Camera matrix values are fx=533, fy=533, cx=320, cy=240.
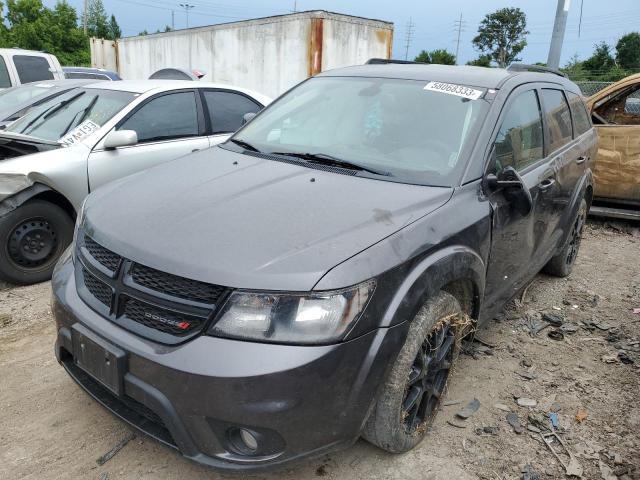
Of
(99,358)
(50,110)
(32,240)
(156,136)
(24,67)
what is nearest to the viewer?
(99,358)

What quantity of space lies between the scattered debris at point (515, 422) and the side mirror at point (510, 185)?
1139 millimetres

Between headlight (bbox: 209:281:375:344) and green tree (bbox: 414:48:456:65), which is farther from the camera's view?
green tree (bbox: 414:48:456:65)

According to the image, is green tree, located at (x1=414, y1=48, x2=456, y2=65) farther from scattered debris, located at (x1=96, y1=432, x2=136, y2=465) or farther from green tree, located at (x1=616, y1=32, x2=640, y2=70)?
scattered debris, located at (x1=96, y1=432, x2=136, y2=465)

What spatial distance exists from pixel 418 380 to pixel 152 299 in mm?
1207

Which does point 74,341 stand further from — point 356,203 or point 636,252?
point 636,252

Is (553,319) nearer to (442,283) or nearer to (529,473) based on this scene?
(529,473)

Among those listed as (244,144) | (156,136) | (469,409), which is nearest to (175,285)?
(244,144)

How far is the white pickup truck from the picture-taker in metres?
8.77

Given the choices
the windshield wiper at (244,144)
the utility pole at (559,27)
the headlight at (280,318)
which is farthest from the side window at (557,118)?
the utility pole at (559,27)

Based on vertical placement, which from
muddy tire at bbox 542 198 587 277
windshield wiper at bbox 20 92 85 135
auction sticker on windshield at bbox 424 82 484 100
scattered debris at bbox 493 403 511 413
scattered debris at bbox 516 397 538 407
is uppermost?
auction sticker on windshield at bbox 424 82 484 100

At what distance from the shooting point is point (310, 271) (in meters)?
1.88

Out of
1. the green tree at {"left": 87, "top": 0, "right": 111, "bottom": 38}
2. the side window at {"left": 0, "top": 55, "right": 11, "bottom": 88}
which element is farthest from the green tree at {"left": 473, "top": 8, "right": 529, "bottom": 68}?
the side window at {"left": 0, "top": 55, "right": 11, "bottom": 88}

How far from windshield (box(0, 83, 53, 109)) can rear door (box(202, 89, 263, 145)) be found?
265cm

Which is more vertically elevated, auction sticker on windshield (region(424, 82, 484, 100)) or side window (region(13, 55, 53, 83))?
auction sticker on windshield (region(424, 82, 484, 100))
